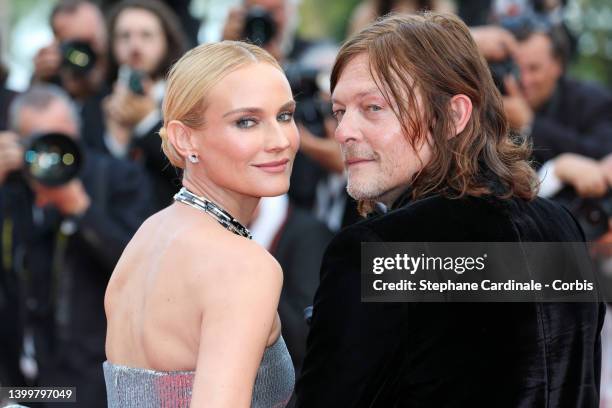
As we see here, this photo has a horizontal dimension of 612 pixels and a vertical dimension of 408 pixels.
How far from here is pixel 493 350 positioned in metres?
2.50

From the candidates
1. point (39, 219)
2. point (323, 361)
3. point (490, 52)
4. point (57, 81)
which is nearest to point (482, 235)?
point (323, 361)

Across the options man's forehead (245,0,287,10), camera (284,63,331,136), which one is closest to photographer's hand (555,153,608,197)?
camera (284,63,331,136)

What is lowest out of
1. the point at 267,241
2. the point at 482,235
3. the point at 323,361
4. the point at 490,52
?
the point at 323,361

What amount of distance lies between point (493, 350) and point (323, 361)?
422 mm

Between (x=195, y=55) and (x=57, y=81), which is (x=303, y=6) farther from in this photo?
(x=195, y=55)

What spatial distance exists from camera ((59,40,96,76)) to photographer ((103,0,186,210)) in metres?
0.15

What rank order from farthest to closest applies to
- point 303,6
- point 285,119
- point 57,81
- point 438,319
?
point 303,6 < point 57,81 < point 285,119 < point 438,319

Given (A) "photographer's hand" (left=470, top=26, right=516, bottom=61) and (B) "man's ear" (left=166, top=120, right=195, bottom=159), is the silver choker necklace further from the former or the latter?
(A) "photographer's hand" (left=470, top=26, right=516, bottom=61)

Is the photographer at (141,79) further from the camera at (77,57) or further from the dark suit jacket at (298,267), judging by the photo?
the dark suit jacket at (298,267)

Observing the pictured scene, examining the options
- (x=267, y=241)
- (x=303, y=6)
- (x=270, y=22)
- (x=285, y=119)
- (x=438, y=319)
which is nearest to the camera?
(x=438, y=319)

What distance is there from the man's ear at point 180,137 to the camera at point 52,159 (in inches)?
95.5

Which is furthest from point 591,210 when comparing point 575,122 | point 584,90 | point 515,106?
point 584,90

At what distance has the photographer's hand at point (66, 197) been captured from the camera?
16.7 ft

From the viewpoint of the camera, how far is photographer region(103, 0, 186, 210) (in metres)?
5.59
